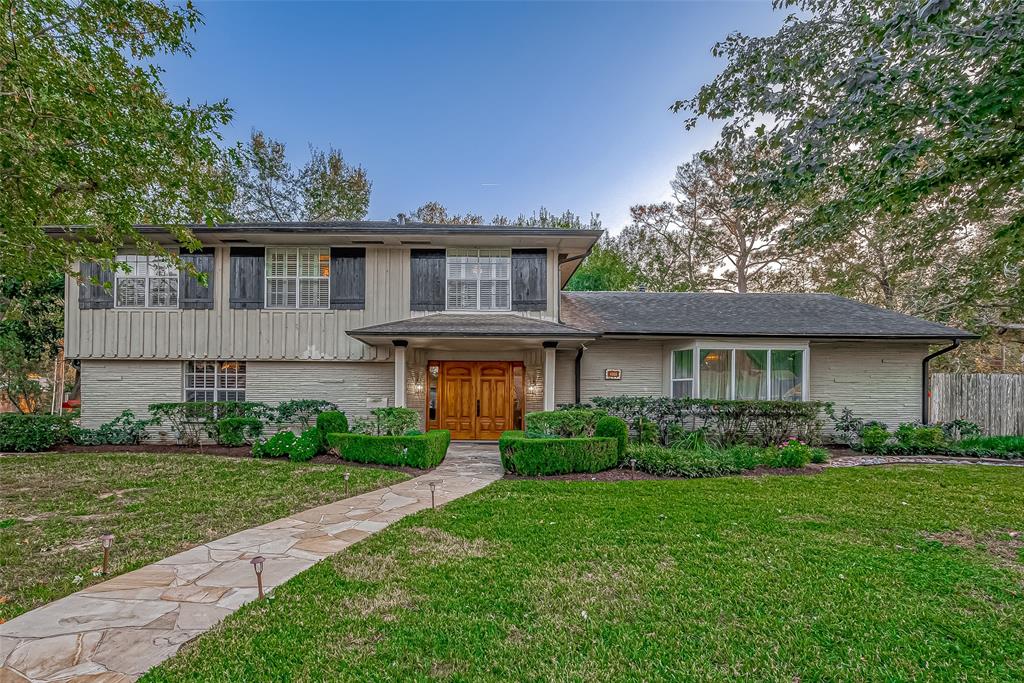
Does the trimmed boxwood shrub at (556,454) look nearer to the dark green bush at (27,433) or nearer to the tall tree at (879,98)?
the tall tree at (879,98)

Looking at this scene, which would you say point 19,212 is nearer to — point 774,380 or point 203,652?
point 203,652

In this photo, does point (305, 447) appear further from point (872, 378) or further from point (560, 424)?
point (872, 378)

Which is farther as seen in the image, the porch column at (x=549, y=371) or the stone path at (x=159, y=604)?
the porch column at (x=549, y=371)

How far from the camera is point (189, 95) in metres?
7.54

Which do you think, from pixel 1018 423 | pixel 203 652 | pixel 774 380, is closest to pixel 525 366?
pixel 774 380

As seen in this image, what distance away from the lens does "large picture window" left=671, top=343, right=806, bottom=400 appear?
10461 millimetres

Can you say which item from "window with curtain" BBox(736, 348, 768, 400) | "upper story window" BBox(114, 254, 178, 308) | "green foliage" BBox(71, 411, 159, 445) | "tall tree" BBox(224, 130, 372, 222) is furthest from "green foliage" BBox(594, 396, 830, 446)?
"tall tree" BBox(224, 130, 372, 222)

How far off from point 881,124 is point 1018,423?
11823mm

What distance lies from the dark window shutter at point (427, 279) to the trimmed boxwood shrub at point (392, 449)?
3325mm

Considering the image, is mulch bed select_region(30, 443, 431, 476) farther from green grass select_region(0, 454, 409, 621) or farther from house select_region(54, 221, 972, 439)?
house select_region(54, 221, 972, 439)

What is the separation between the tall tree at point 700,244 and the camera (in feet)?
66.4

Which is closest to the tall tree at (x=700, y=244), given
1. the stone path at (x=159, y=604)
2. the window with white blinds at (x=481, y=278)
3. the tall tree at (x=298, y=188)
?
the window with white blinds at (x=481, y=278)

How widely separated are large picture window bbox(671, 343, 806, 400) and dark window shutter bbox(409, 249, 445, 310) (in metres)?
6.08

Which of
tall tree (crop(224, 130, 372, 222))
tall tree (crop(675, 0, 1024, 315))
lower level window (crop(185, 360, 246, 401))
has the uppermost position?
tall tree (crop(224, 130, 372, 222))
